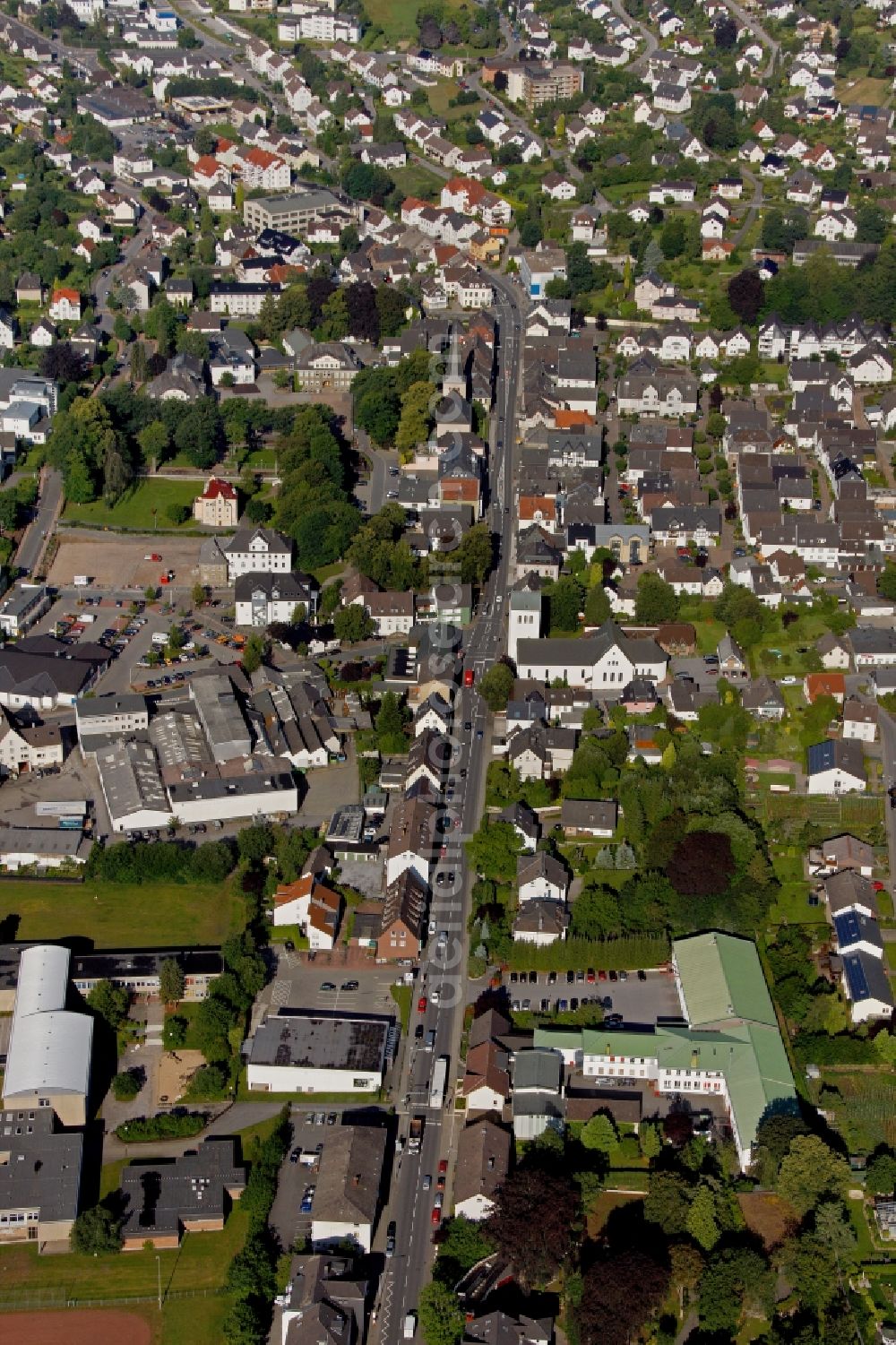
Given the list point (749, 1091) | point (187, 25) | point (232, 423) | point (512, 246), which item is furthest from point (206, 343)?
point (187, 25)

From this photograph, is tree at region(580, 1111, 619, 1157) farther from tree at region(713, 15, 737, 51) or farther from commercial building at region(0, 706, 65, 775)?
tree at region(713, 15, 737, 51)

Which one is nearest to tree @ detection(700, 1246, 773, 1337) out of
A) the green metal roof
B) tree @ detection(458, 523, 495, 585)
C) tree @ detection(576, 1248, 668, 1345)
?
tree @ detection(576, 1248, 668, 1345)

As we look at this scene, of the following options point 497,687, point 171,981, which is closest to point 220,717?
point 497,687

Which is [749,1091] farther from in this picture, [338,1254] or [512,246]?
[512,246]

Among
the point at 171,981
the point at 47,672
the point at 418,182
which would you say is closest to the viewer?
the point at 171,981

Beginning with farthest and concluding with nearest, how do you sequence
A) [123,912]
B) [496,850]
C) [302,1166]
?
[496,850], [123,912], [302,1166]

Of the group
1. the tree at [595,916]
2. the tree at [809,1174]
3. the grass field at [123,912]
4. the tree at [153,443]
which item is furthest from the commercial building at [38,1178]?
the tree at [153,443]

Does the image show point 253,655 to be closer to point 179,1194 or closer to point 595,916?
point 595,916

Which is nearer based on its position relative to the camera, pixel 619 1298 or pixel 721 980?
pixel 619 1298
